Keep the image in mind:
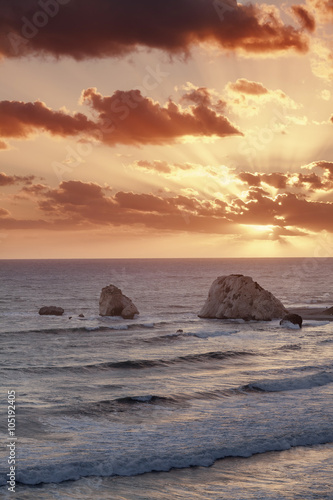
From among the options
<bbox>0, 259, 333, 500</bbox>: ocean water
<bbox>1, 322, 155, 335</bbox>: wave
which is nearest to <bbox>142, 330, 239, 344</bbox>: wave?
<bbox>0, 259, 333, 500</bbox>: ocean water

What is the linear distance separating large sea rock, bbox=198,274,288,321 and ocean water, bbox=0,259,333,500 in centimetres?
995

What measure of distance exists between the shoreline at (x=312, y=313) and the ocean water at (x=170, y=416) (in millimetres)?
15630

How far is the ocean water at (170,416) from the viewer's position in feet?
54.4

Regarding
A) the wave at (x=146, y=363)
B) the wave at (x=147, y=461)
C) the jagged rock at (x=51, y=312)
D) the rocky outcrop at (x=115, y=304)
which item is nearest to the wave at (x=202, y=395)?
the wave at (x=147, y=461)

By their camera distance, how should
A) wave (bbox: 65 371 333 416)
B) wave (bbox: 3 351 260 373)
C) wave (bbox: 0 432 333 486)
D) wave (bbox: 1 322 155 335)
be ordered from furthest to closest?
wave (bbox: 1 322 155 335)
wave (bbox: 3 351 260 373)
wave (bbox: 65 371 333 416)
wave (bbox: 0 432 333 486)

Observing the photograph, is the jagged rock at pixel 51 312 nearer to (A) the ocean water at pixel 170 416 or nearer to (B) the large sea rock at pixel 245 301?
(A) the ocean water at pixel 170 416

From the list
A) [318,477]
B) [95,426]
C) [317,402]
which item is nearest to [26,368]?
[95,426]

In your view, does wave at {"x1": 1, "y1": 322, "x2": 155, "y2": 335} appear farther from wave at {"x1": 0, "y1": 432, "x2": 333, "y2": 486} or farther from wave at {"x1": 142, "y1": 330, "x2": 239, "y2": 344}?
wave at {"x1": 0, "y1": 432, "x2": 333, "y2": 486}

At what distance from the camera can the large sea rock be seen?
2393 inches

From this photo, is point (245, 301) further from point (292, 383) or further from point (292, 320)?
point (292, 383)

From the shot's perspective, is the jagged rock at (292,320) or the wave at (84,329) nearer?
the wave at (84,329)

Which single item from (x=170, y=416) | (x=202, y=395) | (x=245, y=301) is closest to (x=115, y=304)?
(x=245, y=301)

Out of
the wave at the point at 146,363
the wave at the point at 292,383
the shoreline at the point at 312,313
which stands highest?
the shoreline at the point at 312,313

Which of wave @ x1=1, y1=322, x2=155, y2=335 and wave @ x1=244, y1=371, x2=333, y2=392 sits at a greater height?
wave @ x1=244, y1=371, x2=333, y2=392
